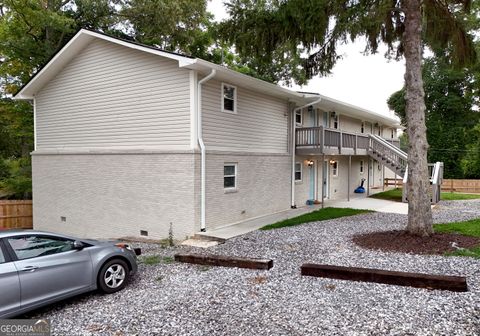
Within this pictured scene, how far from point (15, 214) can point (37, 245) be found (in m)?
12.5

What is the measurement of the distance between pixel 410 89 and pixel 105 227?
424 inches

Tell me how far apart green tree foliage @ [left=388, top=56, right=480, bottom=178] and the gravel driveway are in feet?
91.3

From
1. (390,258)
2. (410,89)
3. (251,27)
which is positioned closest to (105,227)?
(251,27)

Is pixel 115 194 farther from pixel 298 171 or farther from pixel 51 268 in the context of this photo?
pixel 298 171

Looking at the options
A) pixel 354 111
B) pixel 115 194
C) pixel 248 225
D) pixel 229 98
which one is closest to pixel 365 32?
pixel 229 98

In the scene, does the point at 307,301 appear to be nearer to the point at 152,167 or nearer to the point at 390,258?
the point at 390,258

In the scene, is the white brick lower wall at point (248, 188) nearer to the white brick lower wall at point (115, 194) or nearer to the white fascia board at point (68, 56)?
the white brick lower wall at point (115, 194)

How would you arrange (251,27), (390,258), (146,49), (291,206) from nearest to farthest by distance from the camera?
(390,258) → (251,27) → (146,49) → (291,206)

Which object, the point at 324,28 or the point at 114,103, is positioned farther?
the point at 114,103

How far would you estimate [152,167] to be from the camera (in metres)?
10.9

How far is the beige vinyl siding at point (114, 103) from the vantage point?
10625 mm

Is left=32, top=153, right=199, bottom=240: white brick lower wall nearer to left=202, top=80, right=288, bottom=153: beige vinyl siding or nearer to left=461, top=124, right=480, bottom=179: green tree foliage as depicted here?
left=202, top=80, right=288, bottom=153: beige vinyl siding

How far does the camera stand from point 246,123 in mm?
12445

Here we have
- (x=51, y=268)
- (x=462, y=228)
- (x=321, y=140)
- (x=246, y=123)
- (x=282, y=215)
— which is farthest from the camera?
(x=321, y=140)
